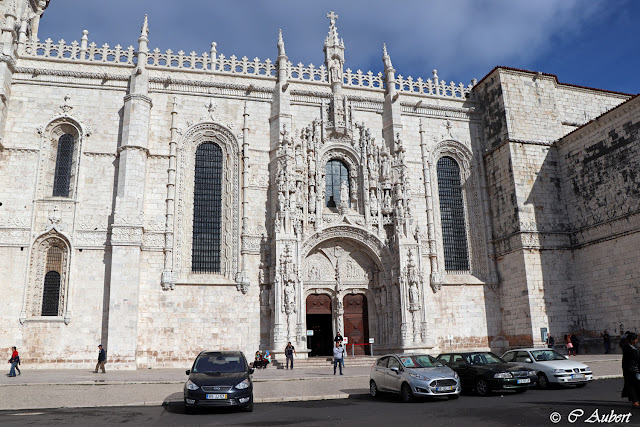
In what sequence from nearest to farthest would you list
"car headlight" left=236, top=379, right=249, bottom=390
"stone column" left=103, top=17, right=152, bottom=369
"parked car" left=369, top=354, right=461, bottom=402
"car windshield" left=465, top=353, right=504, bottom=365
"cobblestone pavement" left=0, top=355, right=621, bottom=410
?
"car headlight" left=236, top=379, right=249, bottom=390 < "parked car" left=369, top=354, right=461, bottom=402 < "cobblestone pavement" left=0, top=355, right=621, bottom=410 < "car windshield" left=465, top=353, right=504, bottom=365 < "stone column" left=103, top=17, right=152, bottom=369

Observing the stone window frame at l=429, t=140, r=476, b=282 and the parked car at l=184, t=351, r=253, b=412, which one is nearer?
the parked car at l=184, t=351, r=253, b=412

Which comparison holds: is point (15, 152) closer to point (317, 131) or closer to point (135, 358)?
point (135, 358)

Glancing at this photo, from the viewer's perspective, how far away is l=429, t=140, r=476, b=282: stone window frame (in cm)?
2737

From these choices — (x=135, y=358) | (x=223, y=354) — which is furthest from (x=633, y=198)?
(x=135, y=358)

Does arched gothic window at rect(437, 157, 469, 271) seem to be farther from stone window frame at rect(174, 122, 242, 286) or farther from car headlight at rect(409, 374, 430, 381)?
car headlight at rect(409, 374, 430, 381)

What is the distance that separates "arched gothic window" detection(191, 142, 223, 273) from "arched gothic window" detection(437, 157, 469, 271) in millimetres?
12460

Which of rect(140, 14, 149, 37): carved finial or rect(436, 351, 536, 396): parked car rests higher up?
rect(140, 14, 149, 37): carved finial

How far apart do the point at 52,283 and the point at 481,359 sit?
18.4 m

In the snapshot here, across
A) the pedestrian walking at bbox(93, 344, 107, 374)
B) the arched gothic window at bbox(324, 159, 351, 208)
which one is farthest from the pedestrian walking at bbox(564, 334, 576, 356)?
the pedestrian walking at bbox(93, 344, 107, 374)

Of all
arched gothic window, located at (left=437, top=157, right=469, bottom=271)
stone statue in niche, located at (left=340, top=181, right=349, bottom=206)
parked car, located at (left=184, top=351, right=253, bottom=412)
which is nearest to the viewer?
parked car, located at (left=184, top=351, right=253, bottom=412)

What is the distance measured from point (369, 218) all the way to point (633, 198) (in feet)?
40.9

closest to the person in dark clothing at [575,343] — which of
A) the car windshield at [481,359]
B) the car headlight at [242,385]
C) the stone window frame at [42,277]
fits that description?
the car windshield at [481,359]

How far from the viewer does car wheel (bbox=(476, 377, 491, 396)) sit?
1365cm

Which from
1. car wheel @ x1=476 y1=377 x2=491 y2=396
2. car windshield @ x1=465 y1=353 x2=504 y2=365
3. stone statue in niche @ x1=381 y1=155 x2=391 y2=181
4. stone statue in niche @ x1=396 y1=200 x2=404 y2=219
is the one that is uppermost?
stone statue in niche @ x1=381 y1=155 x2=391 y2=181
